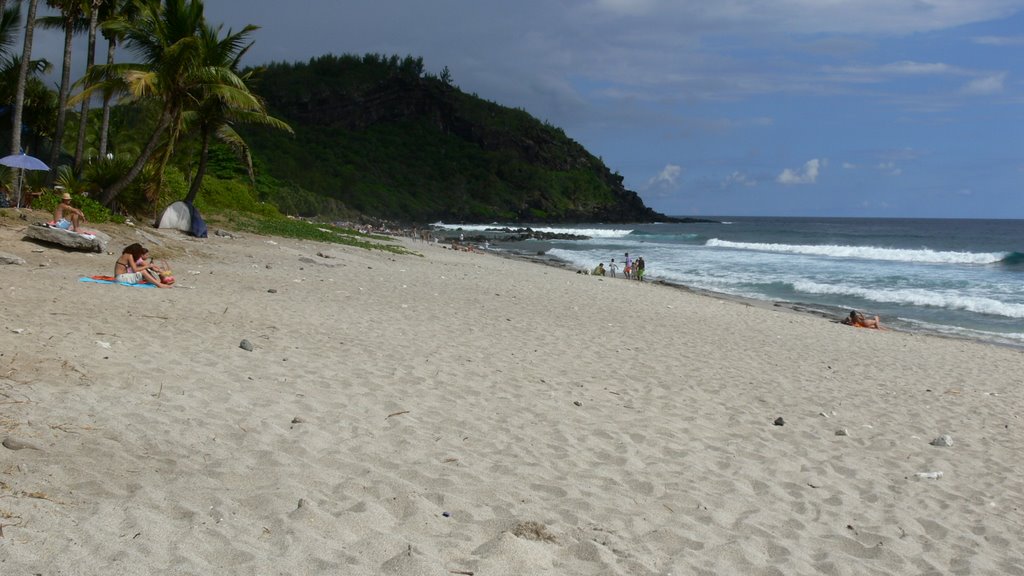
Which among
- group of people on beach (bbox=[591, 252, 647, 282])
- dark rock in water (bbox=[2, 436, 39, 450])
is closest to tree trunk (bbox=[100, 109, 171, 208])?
dark rock in water (bbox=[2, 436, 39, 450])

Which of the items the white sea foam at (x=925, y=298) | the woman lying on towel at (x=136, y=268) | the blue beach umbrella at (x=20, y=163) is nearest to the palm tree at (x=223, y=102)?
the blue beach umbrella at (x=20, y=163)

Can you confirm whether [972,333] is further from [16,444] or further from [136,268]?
[16,444]

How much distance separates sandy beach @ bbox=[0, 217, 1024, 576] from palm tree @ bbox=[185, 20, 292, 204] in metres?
7.78

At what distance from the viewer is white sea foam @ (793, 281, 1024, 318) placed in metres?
21.2

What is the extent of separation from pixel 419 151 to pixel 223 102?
3809 inches

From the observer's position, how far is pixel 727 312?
53.8 ft

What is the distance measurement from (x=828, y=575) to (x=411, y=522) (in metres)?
2.06

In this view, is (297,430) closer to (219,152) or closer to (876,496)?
(876,496)

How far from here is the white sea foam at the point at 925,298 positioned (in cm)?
2125

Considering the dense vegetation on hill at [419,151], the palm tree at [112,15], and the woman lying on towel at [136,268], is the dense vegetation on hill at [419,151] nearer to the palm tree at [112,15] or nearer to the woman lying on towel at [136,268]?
the palm tree at [112,15]

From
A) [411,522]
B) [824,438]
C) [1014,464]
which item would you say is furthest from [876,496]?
[411,522]

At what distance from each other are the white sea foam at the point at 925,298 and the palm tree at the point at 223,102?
1770 centimetres

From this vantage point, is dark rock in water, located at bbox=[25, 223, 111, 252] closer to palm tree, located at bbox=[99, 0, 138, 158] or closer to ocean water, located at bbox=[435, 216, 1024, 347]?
palm tree, located at bbox=[99, 0, 138, 158]

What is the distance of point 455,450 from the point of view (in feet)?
17.0
